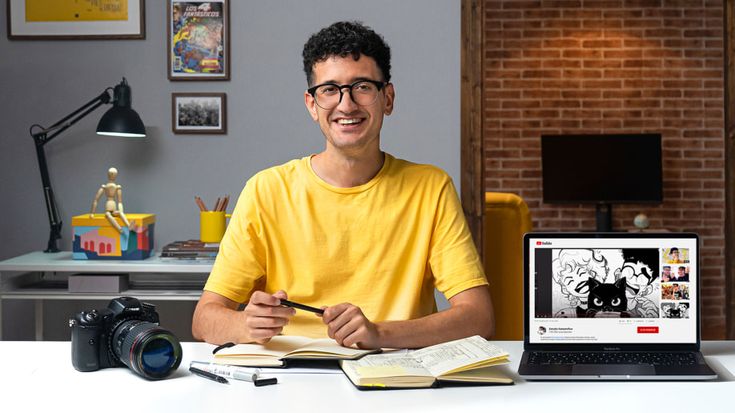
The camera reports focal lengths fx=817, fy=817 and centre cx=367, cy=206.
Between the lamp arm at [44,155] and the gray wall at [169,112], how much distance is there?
0.06m

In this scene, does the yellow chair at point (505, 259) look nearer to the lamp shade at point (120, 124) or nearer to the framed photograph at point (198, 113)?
→ the framed photograph at point (198, 113)

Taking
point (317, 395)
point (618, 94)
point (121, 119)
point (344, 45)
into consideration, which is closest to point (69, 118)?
point (121, 119)

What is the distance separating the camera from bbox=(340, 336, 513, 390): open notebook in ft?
4.38

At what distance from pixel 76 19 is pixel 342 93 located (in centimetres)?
168

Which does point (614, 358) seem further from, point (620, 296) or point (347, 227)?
point (347, 227)

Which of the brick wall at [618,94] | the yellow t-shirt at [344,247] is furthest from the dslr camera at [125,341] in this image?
the brick wall at [618,94]

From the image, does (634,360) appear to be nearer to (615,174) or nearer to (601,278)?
(601,278)

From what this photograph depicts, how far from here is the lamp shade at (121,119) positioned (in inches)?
116

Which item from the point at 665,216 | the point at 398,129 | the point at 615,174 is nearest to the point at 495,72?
the point at 615,174

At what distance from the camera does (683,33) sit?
566 centimetres

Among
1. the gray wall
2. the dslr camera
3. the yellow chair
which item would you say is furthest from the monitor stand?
the dslr camera

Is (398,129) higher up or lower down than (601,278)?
higher up

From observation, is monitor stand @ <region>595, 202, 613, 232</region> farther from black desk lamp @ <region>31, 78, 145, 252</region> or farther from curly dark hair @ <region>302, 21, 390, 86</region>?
curly dark hair @ <region>302, 21, 390, 86</region>

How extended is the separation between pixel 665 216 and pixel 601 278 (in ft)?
14.8
